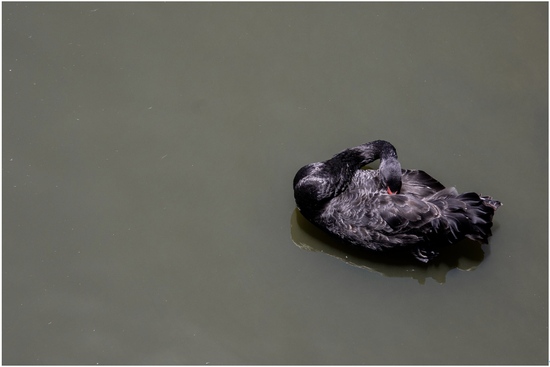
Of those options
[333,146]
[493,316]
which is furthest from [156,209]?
[493,316]

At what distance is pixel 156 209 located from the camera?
19.5 feet

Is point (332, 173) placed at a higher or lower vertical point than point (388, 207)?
higher

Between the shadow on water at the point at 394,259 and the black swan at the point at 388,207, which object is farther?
the shadow on water at the point at 394,259

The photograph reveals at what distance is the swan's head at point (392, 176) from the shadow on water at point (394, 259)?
0.52 m

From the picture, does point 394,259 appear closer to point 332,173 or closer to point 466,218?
point 466,218

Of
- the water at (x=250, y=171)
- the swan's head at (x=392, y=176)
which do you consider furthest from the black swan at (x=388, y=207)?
the water at (x=250, y=171)

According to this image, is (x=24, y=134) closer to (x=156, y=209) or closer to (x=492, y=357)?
(x=156, y=209)

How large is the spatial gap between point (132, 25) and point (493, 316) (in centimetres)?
384

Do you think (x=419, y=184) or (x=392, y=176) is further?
(x=419, y=184)

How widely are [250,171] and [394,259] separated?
132cm

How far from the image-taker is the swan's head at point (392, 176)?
5578 mm

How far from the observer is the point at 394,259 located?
19.2 ft

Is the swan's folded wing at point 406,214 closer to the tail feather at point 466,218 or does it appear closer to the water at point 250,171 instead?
the tail feather at point 466,218

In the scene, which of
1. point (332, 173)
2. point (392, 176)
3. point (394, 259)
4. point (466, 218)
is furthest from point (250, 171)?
point (466, 218)
